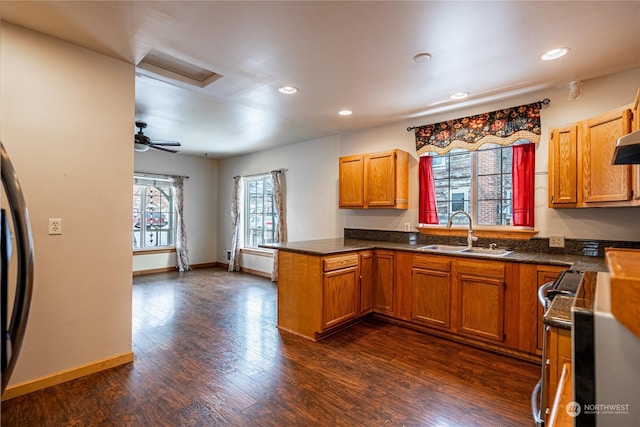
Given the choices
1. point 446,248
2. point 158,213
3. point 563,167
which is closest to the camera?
point 563,167

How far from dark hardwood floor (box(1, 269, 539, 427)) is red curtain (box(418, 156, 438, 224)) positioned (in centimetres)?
133

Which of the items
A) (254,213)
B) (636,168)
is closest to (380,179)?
(636,168)

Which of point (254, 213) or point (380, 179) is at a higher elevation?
point (380, 179)

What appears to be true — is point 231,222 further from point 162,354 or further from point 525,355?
point 525,355

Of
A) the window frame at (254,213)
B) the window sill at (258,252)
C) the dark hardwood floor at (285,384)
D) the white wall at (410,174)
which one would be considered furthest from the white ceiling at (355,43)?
the window sill at (258,252)

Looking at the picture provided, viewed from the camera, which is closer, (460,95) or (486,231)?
(460,95)

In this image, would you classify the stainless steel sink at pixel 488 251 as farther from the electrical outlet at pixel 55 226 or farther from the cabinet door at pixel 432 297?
the electrical outlet at pixel 55 226

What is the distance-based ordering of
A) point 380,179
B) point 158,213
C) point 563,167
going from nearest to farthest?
point 563,167
point 380,179
point 158,213

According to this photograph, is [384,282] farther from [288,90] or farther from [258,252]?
[258,252]

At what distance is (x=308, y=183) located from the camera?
5.27 metres

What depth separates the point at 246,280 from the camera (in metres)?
5.75

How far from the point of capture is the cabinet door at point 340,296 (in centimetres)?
302

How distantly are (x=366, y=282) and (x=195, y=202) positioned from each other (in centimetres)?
484

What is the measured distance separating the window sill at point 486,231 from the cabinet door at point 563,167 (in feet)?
1.32
